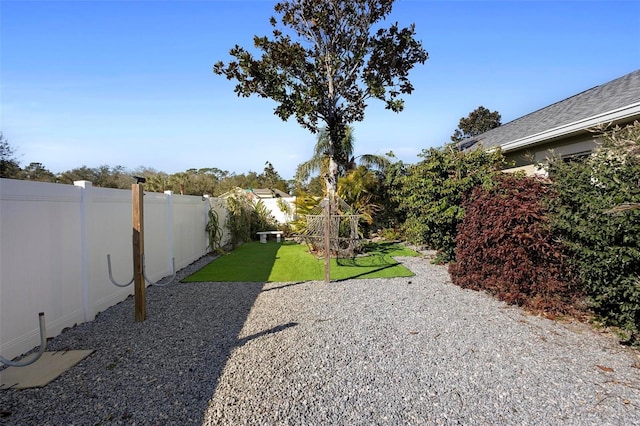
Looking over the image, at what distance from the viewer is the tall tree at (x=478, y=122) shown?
111 feet

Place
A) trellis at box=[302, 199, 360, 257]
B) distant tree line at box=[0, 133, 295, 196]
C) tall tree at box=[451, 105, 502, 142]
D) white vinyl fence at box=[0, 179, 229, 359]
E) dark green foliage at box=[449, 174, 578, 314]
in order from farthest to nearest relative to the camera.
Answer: tall tree at box=[451, 105, 502, 142] → distant tree line at box=[0, 133, 295, 196] → trellis at box=[302, 199, 360, 257] → dark green foliage at box=[449, 174, 578, 314] → white vinyl fence at box=[0, 179, 229, 359]

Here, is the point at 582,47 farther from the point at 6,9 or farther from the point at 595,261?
the point at 6,9

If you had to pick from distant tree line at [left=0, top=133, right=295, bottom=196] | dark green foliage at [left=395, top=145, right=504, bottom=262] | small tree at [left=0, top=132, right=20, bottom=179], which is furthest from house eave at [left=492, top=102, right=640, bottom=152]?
small tree at [left=0, top=132, right=20, bottom=179]

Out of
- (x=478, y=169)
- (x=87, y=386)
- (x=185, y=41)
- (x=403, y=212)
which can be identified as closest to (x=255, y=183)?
(x=403, y=212)

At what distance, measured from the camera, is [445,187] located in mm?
7562

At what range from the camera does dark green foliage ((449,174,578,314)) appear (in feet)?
15.6

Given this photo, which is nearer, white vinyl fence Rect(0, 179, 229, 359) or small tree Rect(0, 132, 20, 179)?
white vinyl fence Rect(0, 179, 229, 359)

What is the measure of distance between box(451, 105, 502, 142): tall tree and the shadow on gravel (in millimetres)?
34105

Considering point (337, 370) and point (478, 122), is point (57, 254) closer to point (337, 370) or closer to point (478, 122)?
point (337, 370)

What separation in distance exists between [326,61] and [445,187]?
22.5 ft

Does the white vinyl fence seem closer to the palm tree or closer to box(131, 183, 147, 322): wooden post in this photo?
box(131, 183, 147, 322): wooden post

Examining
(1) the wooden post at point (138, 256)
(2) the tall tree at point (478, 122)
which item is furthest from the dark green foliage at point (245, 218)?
(2) the tall tree at point (478, 122)

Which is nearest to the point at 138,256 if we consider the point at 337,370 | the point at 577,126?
the point at 337,370

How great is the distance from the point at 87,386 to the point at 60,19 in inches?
284
